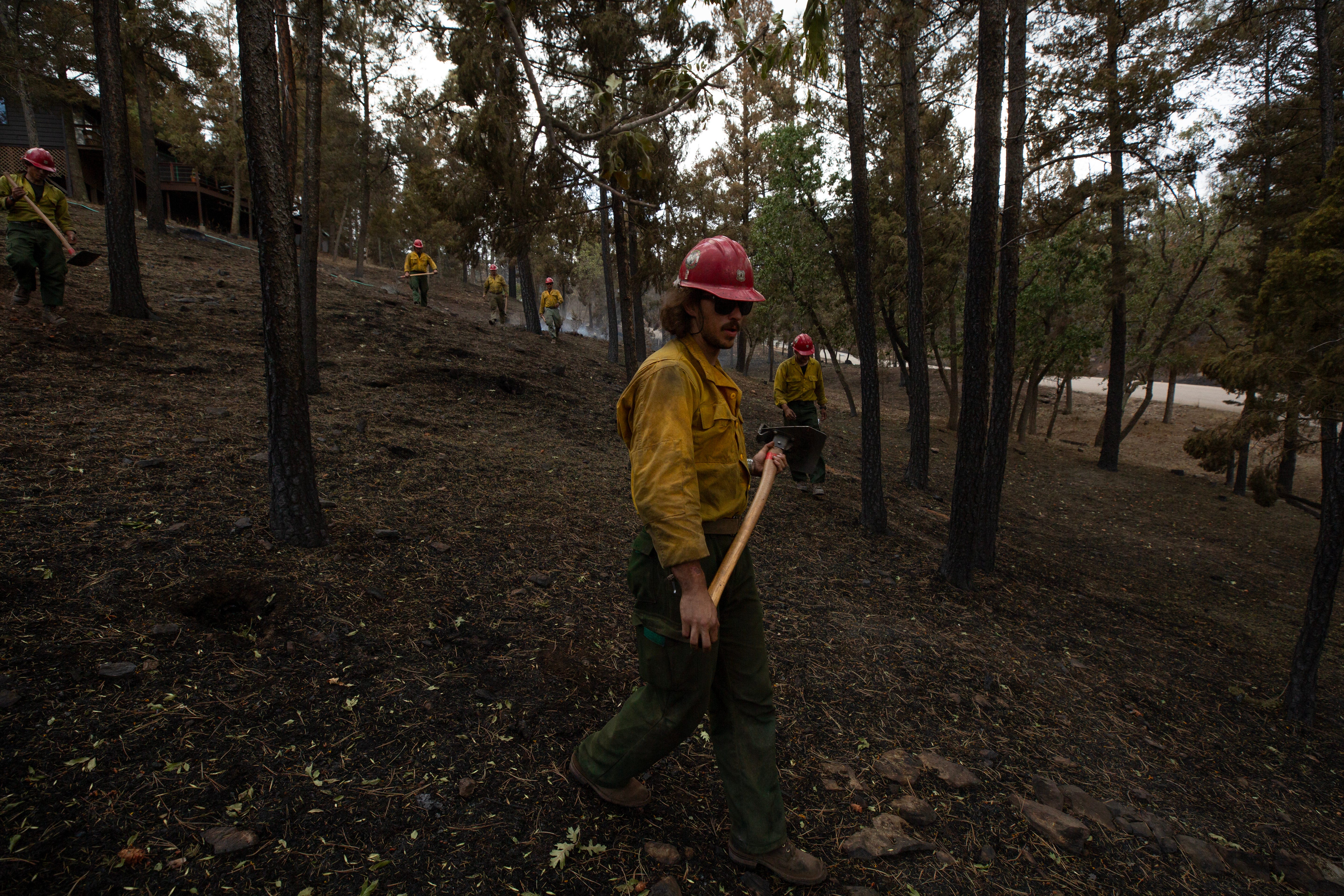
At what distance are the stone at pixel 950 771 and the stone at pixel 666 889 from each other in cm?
166

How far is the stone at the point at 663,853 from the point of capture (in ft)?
7.87

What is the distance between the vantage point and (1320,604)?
4887 millimetres

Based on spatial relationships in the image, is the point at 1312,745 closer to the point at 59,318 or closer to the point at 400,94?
the point at 59,318

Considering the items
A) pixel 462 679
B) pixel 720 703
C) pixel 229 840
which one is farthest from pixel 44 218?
pixel 720 703

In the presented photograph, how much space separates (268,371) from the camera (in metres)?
3.81

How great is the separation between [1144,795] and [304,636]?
15.1 ft

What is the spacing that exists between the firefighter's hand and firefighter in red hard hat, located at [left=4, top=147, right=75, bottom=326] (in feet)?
26.5

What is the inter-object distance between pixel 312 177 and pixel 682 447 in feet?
26.5

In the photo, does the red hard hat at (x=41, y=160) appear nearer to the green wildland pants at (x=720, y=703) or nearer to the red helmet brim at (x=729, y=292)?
the red helmet brim at (x=729, y=292)

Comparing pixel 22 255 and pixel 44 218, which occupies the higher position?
pixel 44 218

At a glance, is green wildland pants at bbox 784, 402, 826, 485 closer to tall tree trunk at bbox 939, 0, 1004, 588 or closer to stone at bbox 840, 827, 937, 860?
tall tree trunk at bbox 939, 0, 1004, 588

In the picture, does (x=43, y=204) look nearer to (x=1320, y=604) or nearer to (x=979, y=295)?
(x=979, y=295)

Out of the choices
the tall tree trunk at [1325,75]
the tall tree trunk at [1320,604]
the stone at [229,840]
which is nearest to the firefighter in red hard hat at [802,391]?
the tall tree trunk at [1320,604]

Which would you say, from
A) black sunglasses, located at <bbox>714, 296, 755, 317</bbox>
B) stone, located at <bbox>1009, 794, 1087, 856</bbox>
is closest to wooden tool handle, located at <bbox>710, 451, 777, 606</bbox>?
black sunglasses, located at <bbox>714, 296, 755, 317</bbox>
